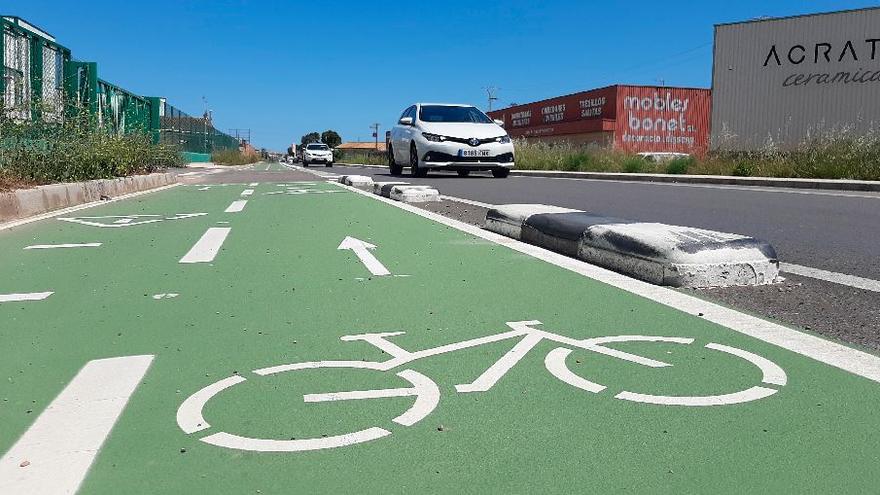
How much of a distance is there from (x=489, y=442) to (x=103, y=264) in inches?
168

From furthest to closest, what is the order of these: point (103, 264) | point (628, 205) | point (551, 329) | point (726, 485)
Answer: point (628, 205), point (103, 264), point (551, 329), point (726, 485)

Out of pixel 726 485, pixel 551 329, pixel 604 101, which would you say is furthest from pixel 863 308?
pixel 604 101

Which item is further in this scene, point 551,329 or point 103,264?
point 103,264

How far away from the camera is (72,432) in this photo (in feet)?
7.39

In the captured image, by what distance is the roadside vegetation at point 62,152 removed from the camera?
33.0 feet

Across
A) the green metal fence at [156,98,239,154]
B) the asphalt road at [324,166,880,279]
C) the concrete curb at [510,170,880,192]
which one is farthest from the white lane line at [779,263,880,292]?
the green metal fence at [156,98,239,154]

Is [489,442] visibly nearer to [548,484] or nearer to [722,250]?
[548,484]

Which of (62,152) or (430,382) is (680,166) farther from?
(430,382)

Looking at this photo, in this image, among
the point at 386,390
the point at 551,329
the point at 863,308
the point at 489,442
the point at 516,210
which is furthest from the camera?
the point at 516,210

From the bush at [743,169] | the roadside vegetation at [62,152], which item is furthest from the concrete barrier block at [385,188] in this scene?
the bush at [743,169]

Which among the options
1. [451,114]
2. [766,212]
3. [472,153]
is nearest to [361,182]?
[472,153]

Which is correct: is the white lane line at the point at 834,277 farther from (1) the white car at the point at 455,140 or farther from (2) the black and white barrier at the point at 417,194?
(1) the white car at the point at 455,140

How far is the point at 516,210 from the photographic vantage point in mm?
7074

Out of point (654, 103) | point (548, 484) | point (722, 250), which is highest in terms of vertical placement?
point (654, 103)
